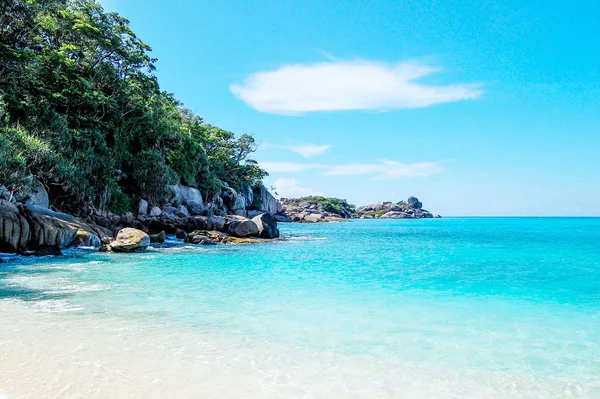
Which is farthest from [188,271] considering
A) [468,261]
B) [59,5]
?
[59,5]

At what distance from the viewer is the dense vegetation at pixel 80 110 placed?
25.8 metres

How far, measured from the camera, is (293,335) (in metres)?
7.93

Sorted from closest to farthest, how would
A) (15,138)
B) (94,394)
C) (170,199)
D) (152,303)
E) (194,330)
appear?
1. (94,394)
2. (194,330)
3. (152,303)
4. (15,138)
5. (170,199)

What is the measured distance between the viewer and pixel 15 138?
21.5 meters

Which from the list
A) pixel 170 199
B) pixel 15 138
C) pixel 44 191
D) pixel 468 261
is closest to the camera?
pixel 15 138

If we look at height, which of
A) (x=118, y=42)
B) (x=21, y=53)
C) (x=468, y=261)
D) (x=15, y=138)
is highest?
(x=118, y=42)

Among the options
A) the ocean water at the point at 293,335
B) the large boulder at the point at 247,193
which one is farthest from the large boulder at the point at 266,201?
the ocean water at the point at 293,335

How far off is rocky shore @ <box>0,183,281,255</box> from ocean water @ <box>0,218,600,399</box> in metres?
5.55

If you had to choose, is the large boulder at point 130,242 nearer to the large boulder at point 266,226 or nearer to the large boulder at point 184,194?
the large boulder at point 266,226

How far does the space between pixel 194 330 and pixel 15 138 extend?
1984 cm

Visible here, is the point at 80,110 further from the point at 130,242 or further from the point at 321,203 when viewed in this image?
the point at 321,203

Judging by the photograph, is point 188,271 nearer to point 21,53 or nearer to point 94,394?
point 94,394

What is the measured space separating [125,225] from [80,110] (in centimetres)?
1077

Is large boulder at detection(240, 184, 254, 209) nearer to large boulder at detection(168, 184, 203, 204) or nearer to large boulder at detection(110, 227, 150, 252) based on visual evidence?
large boulder at detection(168, 184, 203, 204)
